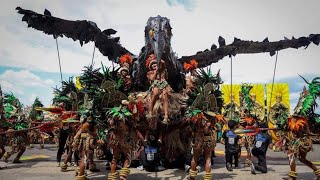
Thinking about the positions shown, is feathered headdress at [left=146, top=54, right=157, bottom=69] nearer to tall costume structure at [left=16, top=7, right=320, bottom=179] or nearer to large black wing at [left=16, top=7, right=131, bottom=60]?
tall costume structure at [left=16, top=7, right=320, bottom=179]

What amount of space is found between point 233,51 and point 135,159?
20.2 feet

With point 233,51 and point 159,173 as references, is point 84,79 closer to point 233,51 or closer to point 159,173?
point 159,173

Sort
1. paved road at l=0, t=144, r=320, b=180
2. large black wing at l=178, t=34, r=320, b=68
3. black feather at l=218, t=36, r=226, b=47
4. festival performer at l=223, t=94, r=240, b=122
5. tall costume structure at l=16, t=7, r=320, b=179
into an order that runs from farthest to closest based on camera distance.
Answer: festival performer at l=223, t=94, r=240, b=122
black feather at l=218, t=36, r=226, b=47
large black wing at l=178, t=34, r=320, b=68
paved road at l=0, t=144, r=320, b=180
tall costume structure at l=16, t=7, r=320, b=179

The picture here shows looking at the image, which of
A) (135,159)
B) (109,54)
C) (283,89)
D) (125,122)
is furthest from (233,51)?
(283,89)

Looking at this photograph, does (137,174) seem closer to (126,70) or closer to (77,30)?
(126,70)

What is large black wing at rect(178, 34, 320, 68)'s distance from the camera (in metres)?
13.0

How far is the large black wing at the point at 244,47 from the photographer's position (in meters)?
13.0

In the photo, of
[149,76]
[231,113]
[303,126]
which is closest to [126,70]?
[149,76]

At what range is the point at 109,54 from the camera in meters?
12.8

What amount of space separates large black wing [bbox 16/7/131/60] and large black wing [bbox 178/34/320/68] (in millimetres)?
2876

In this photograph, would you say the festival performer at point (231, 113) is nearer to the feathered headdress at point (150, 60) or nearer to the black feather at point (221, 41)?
the black feather at point (221, 41)

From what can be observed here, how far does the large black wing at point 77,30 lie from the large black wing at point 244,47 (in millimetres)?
2876

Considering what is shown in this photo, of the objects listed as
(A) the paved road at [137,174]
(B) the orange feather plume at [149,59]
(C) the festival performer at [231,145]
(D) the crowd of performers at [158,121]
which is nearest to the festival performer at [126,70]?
(D) the crowd of performers at [158,121]

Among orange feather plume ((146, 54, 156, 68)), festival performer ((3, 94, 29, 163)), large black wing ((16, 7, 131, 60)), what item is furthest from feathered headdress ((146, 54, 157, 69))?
festival performer ((3, 94, 29, 163))
